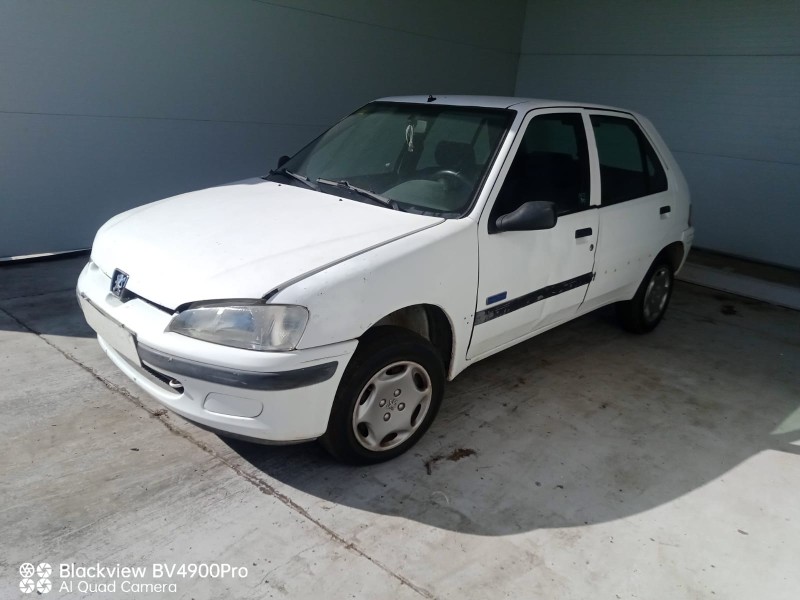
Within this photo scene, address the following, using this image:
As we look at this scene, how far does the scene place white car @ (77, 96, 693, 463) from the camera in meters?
2.57

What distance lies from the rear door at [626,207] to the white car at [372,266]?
0.02 meters

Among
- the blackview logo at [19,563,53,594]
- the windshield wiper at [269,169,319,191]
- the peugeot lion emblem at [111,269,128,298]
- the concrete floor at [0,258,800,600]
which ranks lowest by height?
the blackview logo at [19,563,53,594]

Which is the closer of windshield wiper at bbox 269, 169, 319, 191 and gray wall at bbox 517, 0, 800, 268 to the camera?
windshield wiper at bbox 269, 169, 319, 191

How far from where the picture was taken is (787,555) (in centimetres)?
280

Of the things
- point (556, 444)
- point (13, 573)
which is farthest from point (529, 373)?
point (13, 573)

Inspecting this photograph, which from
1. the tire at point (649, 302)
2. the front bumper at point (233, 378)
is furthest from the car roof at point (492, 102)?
the front bumper at point (233, 378)

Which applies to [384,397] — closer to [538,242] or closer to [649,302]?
[538,242]

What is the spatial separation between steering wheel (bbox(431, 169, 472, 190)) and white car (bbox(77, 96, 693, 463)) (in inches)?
0.5

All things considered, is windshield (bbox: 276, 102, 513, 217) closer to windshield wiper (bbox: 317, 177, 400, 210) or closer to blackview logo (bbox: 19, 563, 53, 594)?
windshield wiper (bbox: 317, 177, 400, 210)

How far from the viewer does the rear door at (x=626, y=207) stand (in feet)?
13.5

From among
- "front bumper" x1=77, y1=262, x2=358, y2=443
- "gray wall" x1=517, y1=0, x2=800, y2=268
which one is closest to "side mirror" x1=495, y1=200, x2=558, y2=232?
"front bumper" x1=77, y1=262, x2=358, y2=443

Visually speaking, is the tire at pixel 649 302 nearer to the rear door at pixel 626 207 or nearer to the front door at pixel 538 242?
the rear door at pixel 626 207

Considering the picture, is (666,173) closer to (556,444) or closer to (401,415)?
(556,444)

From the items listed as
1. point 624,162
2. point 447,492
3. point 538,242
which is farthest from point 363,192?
point 624,162
